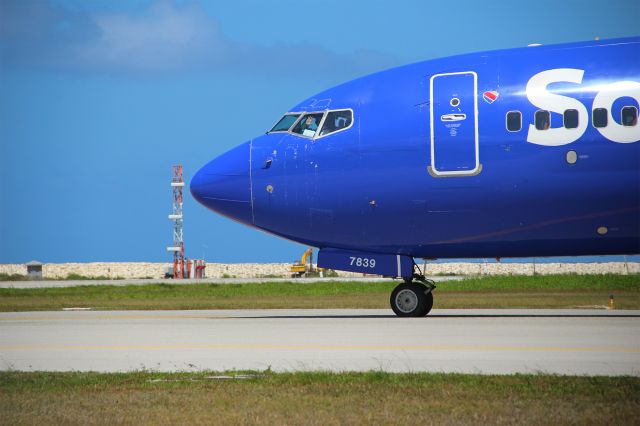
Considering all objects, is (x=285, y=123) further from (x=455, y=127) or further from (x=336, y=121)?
(x=455, y=127)

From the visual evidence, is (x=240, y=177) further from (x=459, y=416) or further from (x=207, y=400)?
(x=459, y=416)

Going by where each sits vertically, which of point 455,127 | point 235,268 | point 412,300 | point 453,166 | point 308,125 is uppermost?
point 308,125

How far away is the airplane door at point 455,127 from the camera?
23.3 metres

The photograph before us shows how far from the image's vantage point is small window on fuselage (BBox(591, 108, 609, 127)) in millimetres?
22281

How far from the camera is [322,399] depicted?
11422 millimetres

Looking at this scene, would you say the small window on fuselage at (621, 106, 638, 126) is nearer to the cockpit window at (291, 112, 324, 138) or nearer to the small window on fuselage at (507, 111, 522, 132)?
the small window on fuselage at (507, 111, 522, 132)

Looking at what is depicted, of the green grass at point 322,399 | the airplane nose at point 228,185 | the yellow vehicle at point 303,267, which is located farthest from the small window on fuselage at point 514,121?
the yellow vehicle at point 303,267

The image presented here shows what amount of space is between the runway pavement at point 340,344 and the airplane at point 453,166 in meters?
1.96

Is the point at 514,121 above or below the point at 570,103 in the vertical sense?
below

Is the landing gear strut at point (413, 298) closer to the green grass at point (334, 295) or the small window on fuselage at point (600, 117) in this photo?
the small window on fuselage at point (600, 117)

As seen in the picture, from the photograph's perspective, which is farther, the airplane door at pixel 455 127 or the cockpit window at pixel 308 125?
the cockpit window at pixel 308 125

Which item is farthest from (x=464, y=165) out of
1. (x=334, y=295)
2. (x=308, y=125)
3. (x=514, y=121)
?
(x=334, y=295)

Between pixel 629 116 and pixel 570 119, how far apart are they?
129cm

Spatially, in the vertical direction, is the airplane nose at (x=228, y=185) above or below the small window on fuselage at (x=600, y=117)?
below
